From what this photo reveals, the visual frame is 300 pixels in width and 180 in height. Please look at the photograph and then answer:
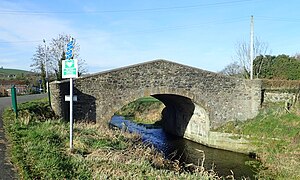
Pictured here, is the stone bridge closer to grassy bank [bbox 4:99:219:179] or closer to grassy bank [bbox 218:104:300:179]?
grassy bank [bbox 218:104:300:179]

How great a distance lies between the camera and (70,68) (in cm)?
729

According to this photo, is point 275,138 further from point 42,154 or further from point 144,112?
point 144,112

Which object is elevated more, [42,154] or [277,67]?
[277,67]

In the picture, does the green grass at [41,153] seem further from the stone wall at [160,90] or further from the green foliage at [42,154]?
the stone wall at [160,90]

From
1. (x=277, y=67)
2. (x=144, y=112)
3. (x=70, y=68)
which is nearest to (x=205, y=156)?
(x=70, y=68)

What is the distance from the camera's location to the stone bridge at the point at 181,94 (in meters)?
14.9

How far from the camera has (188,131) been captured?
20.0m

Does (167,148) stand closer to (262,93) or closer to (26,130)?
(262,93)

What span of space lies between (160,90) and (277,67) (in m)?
18.4

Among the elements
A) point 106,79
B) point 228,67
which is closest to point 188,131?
point 106,79

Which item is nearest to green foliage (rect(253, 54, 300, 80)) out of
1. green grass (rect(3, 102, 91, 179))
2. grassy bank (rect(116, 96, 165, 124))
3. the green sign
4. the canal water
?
grassy bank (rect(116, 96, 165, 124))

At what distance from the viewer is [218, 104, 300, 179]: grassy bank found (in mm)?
11586

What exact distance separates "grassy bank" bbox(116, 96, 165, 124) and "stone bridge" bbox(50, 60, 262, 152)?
249 inches

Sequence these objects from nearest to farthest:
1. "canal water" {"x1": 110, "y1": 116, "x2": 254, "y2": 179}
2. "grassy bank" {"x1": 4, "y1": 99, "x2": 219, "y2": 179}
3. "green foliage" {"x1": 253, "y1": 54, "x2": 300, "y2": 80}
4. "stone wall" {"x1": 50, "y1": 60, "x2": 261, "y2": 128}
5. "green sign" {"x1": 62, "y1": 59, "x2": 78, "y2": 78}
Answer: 1. "grassy bank" {"x1": 4, "y1": 99, "x2": 219, "y2": 179}
2. "green sign" {"x1": 62, "y1": 59, "x2": 78, "y2": 78}
3. "canal water" {"x1": 110, "y1": 116, "x2": 254, "y2": 179}
4. "stone wall" {"x1": 50, "y1": 60, "x2": 261, "y2": 128}
5. "green foliage" {"x1": 253, "y1": 54, "x2": 300, "y2": 80}
